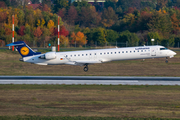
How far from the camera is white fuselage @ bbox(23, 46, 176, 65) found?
137 feet

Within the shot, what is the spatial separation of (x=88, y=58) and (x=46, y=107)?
20759 mm

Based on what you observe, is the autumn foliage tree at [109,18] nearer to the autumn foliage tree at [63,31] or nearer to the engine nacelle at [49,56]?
the autumn foliage tree at [63,31]

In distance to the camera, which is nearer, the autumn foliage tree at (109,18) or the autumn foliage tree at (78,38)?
the autumn foliage tree at (78,38)

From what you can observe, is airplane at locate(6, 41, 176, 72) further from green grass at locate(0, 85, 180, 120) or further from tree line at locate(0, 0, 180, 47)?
tree line at locate(0, 0, 180, 47)

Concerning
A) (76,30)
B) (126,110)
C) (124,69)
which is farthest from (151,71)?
(76,30)

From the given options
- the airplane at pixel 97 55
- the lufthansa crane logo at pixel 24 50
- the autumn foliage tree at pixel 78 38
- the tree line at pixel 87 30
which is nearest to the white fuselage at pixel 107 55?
the airplane at pixel 97 55

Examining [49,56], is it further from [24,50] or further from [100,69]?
[100,69]

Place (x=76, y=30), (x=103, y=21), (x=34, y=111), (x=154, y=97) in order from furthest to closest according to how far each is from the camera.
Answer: (x=103, y=21)
(x=76, y=30)
(x=154, y=97)
(x=34, y=111)

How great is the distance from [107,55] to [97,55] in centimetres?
153

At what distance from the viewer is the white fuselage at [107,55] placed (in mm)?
41750

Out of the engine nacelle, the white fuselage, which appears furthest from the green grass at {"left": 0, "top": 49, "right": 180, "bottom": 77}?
the engine nacelle

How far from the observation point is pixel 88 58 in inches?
1700

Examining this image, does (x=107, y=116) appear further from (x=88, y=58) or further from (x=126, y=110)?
(x=88, y=58)

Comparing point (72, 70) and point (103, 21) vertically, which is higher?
point (103, 21)
